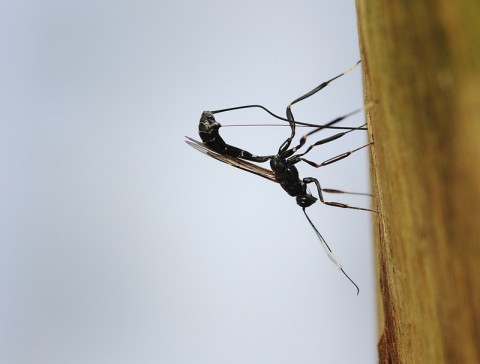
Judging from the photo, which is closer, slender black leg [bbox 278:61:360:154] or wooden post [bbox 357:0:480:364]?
wooden post [bbox 357:0:480:364]

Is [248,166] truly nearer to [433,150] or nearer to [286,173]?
[286,173]

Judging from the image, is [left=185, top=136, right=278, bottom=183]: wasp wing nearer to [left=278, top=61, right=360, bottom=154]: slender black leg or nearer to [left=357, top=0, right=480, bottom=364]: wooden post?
[left=278, top=61, right=360, bottom=154]: slender black leg

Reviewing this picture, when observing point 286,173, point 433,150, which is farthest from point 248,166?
point 433,150

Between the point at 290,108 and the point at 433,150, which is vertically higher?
the point at 290,108

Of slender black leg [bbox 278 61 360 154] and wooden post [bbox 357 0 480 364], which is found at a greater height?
slender black leg [bbox 278 61 360 154]

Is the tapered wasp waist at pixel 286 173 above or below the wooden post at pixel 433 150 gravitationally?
above

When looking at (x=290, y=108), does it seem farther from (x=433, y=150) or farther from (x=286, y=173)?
(x=433, y=150)

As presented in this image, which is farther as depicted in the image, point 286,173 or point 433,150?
point 286,173

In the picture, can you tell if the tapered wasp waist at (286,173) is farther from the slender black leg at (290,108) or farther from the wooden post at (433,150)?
the wooden post at (433,150)

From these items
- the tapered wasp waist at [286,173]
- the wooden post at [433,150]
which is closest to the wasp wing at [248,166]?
the tapered wasp waist at [286,173]

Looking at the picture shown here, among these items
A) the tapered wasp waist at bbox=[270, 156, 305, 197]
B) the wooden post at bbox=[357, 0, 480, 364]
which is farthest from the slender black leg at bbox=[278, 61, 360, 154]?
the wooden post at bbox=[357, 0, 480, 364]
